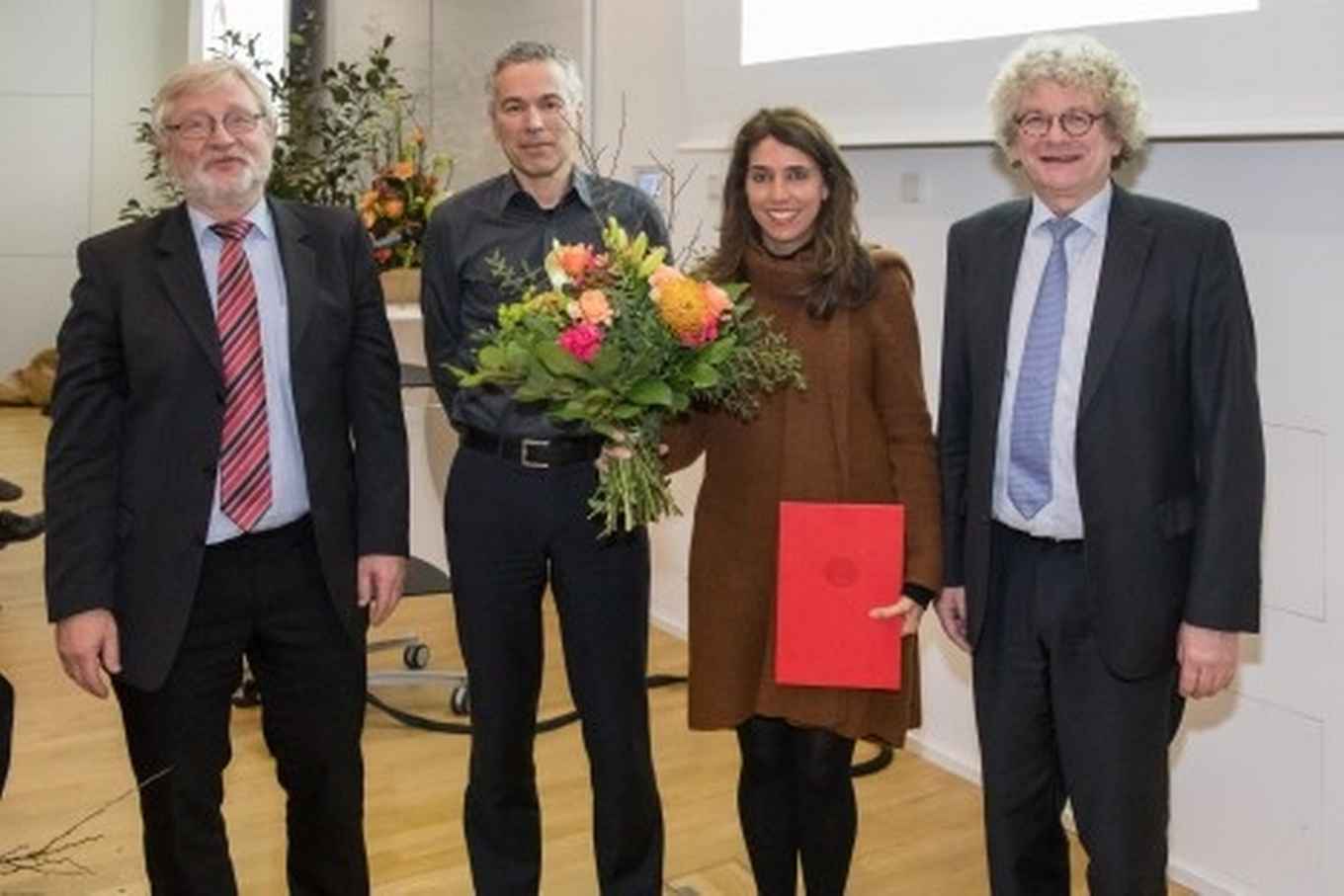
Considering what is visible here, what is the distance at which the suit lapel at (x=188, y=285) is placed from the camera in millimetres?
2055

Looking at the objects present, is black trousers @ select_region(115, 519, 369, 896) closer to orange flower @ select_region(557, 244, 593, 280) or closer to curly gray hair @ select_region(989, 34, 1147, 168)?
orange flower @ select_region(557, 244, 593, 280)

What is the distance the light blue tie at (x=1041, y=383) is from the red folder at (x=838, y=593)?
7.9 inches

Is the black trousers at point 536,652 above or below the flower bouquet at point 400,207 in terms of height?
below

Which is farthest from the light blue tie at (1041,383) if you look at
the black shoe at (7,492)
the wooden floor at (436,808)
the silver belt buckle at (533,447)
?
the black shoe at (7,492)

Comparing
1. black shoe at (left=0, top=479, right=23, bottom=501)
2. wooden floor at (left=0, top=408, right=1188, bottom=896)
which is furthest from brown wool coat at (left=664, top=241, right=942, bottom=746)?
black shoe at (left=0, top=479, right=23, bottom=501)

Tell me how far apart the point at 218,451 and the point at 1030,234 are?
4.11 ft

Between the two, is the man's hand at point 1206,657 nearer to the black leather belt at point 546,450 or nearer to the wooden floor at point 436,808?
the black leather belt at point 546,450

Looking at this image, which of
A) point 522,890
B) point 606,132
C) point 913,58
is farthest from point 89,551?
point 606,132

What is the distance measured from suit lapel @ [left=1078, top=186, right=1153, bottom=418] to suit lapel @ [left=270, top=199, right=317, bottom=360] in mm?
1157

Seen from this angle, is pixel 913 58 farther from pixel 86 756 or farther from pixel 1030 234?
pixel 86 756

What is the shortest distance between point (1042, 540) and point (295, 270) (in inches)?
47.3

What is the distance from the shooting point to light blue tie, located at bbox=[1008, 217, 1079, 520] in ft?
6.64

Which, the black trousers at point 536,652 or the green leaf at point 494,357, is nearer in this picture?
the green leaf at point 494,357

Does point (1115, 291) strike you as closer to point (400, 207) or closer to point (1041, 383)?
point (1041, 383)
